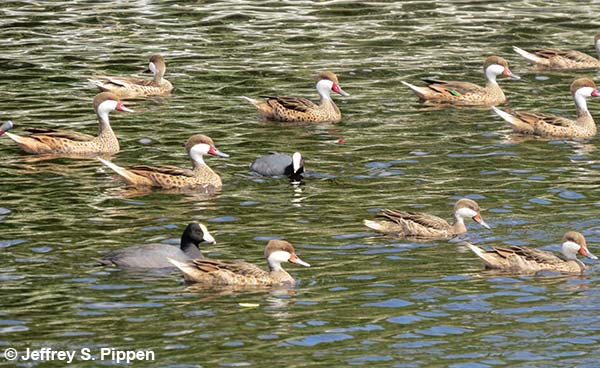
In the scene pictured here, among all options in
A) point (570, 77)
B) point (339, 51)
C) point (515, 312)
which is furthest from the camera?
point (339, 51)

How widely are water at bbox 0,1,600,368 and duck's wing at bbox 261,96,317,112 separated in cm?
45

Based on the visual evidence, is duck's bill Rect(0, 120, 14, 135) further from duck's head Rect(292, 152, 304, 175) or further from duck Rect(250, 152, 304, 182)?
duck's head Rect(292, 152, 304, 175)

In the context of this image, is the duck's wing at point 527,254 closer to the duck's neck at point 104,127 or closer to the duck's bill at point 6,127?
the duck's bill at point 6,127

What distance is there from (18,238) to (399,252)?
4.35 m

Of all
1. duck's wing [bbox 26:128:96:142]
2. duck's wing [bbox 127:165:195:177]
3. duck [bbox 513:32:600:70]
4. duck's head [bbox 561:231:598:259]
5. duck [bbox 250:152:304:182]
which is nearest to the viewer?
duck's head [bbox 561:231:598:259]

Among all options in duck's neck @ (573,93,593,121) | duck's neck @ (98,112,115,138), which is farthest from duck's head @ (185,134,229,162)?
duck's neck @ (573,93,593,121)

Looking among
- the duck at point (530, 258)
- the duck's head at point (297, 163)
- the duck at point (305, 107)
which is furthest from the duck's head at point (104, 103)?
the duck at point (530, 258)

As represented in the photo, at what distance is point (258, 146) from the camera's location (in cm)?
2322

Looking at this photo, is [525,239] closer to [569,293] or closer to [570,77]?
[569,293]

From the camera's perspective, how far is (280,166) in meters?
20.9

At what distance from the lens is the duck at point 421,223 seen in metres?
17.6

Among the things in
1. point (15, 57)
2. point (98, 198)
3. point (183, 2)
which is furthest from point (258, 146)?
point (183, 2)

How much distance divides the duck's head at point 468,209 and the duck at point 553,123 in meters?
6.29

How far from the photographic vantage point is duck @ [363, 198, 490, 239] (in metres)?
17.6
